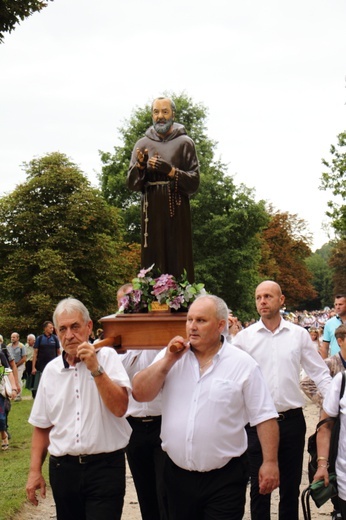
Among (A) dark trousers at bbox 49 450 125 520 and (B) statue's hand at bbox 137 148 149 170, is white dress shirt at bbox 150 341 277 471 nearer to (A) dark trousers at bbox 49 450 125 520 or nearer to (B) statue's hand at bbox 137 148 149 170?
(A) dark trousers at bbox 49 450 125 520

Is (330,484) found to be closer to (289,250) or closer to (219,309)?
(219,309)

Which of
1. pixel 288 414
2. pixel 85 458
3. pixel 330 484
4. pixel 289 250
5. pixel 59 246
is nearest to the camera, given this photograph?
pixel 85 458

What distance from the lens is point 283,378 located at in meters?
7.08

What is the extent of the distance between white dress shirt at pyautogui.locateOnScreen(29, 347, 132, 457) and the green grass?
3424 mm

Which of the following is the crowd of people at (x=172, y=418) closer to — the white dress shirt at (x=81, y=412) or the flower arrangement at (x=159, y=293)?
the white dress shirt at (x=81, y=412)

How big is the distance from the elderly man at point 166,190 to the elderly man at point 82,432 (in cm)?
247

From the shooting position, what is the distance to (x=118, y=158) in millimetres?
47188

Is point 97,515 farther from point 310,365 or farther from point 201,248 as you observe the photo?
point 201,248

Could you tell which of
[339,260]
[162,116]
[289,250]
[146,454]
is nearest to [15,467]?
[146,454]

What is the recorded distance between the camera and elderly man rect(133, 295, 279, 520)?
16.1 feet

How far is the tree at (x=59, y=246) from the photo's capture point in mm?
49000

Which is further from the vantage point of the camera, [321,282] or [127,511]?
[321,282]

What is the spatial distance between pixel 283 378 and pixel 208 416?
228 centimetres

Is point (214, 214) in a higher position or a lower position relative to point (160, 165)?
higher
